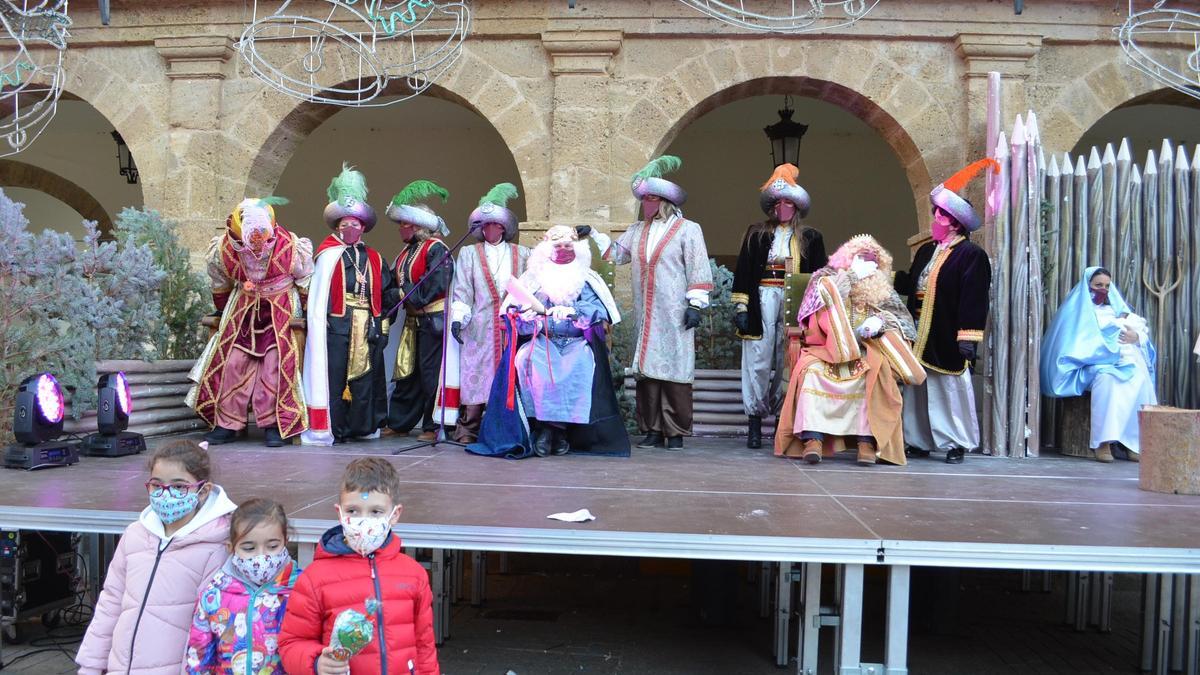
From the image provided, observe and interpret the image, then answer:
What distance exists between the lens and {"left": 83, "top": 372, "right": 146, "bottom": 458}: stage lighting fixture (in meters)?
5.44

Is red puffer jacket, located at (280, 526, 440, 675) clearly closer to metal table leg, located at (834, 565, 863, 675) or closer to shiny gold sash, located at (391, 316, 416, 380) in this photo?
metal table leg, located at (834, 565, 863, 675)

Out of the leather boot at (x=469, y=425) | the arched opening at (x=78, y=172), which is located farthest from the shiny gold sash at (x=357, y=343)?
the arched opening at (x=78, y=172)

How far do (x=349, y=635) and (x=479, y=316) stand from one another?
4.20 meters

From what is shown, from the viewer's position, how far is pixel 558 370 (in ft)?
19.2

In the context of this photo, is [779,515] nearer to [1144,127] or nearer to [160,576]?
[160,576]

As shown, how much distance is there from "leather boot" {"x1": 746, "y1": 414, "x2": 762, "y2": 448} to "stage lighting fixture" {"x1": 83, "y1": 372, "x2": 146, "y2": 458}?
400 cm

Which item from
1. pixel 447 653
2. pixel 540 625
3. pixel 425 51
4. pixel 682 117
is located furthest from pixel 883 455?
pixel 425 51

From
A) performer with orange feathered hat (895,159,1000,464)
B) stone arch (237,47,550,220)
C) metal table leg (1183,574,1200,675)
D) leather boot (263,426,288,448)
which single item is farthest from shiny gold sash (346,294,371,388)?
metal table leg (1183,574,1200,675)

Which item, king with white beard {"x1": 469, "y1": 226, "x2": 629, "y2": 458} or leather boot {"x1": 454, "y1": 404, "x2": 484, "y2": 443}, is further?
leather boot {"x1": 454, "y1": 404, "x2": 484, "y2": 443}

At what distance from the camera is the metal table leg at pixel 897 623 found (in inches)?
127

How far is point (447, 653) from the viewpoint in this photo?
171 inches

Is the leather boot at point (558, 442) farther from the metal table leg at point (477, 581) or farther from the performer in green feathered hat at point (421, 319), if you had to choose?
the metal table leg at point (477, 581)

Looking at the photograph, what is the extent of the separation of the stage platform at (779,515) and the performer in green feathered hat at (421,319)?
113cm

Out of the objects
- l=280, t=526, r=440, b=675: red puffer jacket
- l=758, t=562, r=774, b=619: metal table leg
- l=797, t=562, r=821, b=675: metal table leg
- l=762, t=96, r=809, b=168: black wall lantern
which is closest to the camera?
l=280, t=526, r=440, b=675: red puffer jacket
